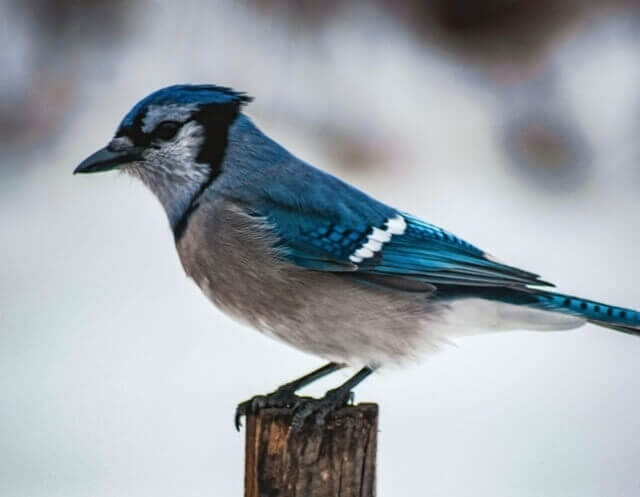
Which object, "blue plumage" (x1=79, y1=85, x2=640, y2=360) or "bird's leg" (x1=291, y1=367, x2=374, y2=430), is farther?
"blue plumage" (x1=79, y1=85, x2=640, y2=360)

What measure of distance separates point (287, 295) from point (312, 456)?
30 cm

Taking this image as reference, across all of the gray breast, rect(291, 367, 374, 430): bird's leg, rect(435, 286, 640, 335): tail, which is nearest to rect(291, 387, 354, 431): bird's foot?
rect(291, 367, 374, 430): bird's leg

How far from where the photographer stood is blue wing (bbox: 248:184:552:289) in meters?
2.31

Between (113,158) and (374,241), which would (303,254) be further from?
(113,158)

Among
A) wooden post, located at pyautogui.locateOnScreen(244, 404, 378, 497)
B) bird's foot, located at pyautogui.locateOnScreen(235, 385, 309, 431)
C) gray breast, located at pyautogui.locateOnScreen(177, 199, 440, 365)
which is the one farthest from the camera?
gray breast, located at pyautogui.locateOnScreen(177, 199, 440, 365)

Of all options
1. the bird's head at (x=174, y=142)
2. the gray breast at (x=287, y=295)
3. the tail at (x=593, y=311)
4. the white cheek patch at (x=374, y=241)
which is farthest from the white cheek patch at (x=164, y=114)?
the tail at (x=593, y=311)

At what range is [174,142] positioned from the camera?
2357 mm

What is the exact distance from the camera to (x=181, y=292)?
358cm

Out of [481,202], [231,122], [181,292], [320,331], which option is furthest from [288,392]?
[481,202]

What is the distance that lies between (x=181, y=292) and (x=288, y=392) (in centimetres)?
137

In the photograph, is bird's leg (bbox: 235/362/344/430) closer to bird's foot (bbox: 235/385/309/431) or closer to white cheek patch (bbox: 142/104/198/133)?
bird's foot (bbox: 235/385/309/431)

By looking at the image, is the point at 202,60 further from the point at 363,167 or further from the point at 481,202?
the point at 481,202

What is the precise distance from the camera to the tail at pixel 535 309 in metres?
2.36

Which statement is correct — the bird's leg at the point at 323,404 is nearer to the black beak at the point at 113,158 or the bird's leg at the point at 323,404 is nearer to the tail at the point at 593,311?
the tail at the point at 593,311
